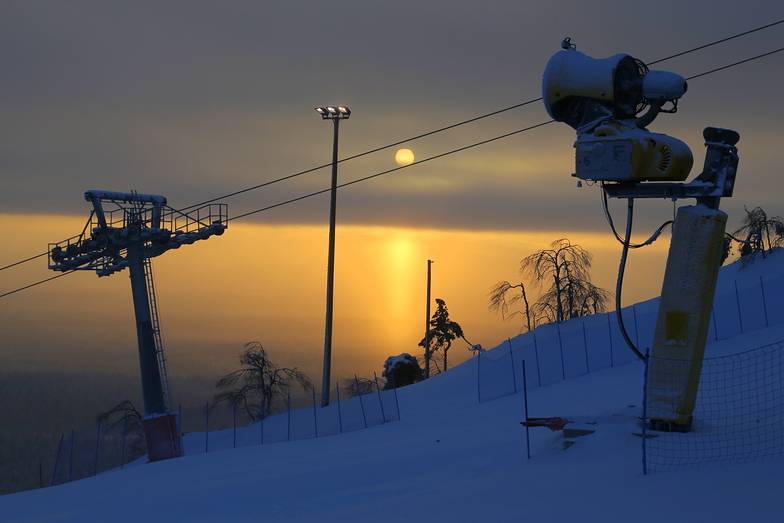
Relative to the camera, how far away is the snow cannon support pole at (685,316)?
15.8 meters

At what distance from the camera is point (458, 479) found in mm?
16266

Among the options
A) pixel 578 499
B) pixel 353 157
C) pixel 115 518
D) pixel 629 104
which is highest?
pixel 353 157

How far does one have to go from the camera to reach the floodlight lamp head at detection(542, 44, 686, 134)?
16.8m

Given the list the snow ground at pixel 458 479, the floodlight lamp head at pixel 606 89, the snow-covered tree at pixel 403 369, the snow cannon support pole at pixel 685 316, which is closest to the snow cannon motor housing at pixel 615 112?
the floodlight lamp head at pixel 606 89

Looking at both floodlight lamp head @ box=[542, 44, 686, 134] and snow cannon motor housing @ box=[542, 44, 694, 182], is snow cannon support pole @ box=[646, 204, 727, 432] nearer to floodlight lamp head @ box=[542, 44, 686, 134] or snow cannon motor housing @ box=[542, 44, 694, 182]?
snow cannon motor housing @ box=[542, 44, 694, 182]

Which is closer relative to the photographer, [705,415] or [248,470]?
[705,415]

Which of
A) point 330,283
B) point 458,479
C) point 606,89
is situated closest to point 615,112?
point 606,89

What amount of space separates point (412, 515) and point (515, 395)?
71.3 ft

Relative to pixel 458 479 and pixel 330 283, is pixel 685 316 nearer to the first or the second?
pixel 458 479

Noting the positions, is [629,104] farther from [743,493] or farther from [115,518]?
[115,518]

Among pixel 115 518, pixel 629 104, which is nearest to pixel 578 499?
pixel 629 104

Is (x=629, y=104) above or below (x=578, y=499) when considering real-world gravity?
above

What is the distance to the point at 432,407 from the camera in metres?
38.6

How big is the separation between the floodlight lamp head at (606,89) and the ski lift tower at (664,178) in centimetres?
2
